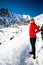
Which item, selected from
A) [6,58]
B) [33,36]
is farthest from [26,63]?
[33,36]

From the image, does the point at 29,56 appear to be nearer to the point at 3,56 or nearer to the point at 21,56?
the point at 21,56

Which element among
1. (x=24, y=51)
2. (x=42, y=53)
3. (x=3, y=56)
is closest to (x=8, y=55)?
(x=3, y=56)

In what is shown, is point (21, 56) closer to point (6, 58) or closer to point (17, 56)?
point (17, 56)

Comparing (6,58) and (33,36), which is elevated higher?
(33,36)

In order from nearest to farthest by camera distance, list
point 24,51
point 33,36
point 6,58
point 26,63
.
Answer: point 33,36, point 26,63, point 6,58, point 24,51

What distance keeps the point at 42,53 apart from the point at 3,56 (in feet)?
8.62

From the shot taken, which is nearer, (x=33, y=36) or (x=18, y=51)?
(x=33, y=36)

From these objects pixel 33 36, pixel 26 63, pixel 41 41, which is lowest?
pixel 26 63

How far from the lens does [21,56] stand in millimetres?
11523

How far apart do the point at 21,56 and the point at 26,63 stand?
3.23ft

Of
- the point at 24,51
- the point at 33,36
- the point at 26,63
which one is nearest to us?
the point at 33,36

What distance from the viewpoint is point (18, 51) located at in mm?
12289

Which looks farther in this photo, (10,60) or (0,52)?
(0,52)

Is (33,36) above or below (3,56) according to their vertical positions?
above
